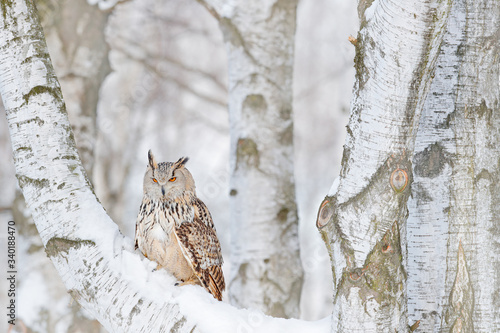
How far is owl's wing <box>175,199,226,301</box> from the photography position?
3.11m

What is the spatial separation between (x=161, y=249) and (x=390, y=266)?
5.81ft

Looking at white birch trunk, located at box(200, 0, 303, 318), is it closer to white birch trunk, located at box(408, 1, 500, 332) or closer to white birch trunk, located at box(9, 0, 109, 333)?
white birch trunk, located at box(9, 0, 109, 333)

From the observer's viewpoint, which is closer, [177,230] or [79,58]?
[177,230]

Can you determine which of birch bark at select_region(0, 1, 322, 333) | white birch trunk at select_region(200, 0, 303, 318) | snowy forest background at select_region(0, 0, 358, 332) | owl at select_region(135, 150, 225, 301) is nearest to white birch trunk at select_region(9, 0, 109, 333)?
white birch trunk at select_region(200, 0, 303, 318)

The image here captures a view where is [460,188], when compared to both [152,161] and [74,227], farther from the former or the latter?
[152,161]

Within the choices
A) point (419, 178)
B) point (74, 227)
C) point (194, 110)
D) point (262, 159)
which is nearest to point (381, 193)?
point (419, 178)

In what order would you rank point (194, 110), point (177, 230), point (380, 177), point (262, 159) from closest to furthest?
point (380, 177) → point (177, 230) → point (262, 159) → point (194, 110)

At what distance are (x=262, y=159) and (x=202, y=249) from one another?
0.99 meters

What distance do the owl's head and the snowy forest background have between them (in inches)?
Answer: 126

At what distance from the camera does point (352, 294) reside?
157 cm

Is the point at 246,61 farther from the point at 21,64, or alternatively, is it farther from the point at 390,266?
the point at 390,266

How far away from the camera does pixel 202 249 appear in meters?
Answer: 3.16

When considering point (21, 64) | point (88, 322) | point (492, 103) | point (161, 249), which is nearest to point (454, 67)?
point (492, 103)

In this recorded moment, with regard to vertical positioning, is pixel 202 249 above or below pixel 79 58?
below
